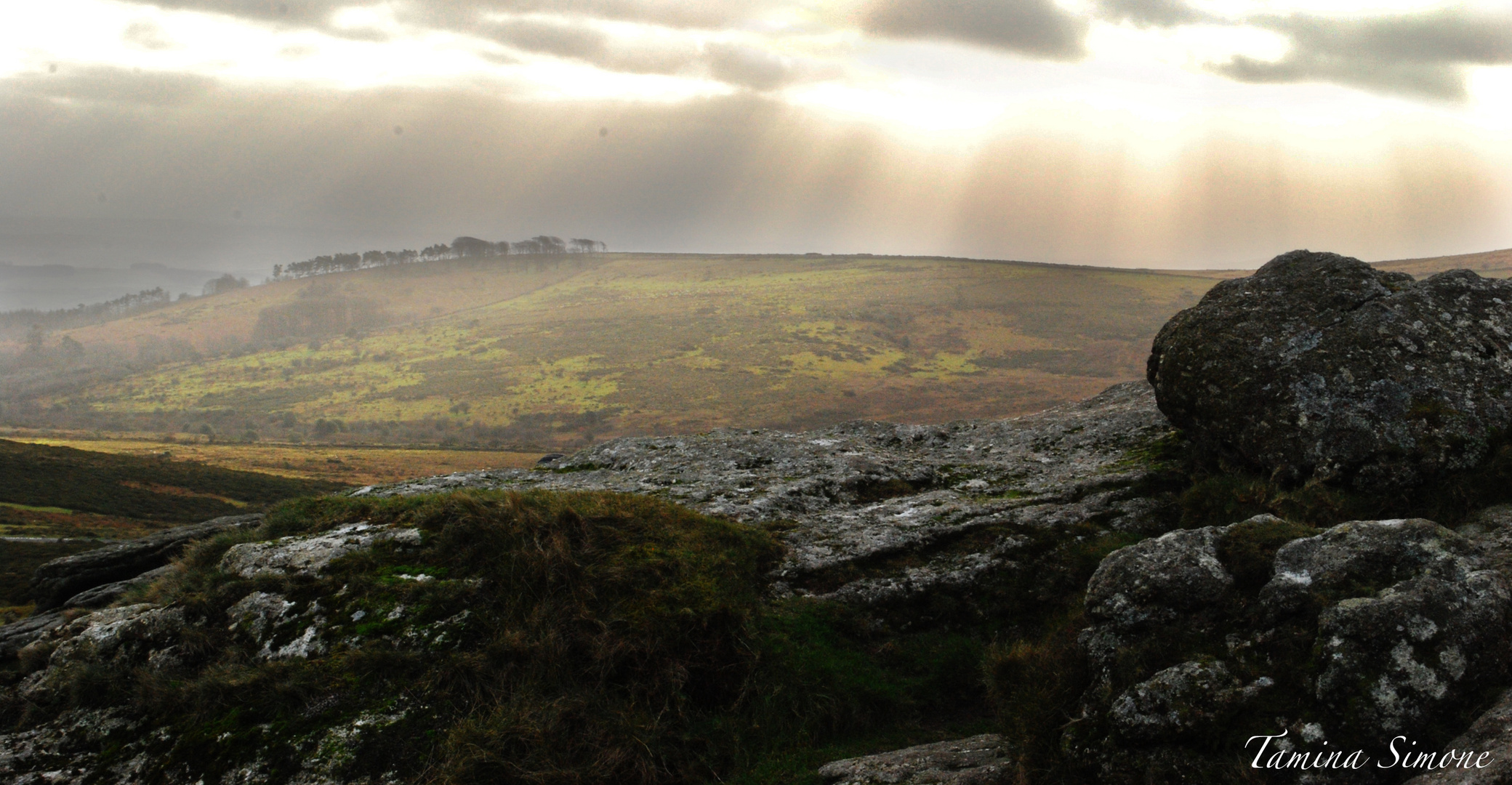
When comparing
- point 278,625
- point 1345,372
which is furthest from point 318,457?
point 1345,372

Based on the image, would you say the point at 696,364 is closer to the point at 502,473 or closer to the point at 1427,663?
the point at 502,473

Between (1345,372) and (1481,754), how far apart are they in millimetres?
7698

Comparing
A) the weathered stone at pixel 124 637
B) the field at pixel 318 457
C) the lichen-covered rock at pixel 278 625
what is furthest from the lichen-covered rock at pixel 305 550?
the field at pixel 318 457

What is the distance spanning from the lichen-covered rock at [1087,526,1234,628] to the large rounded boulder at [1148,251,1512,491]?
4.44 m

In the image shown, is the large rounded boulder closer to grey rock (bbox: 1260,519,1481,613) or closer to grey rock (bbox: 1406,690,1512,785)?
grey rock (bbox: 1260,519,1481,613)

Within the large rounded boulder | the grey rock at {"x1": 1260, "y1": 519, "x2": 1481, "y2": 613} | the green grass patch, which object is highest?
the large rounded boulder

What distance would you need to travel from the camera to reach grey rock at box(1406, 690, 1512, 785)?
483 centimetres

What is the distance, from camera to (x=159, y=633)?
32.5ft

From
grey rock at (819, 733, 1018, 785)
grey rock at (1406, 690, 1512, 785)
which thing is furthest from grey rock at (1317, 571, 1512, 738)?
grey rock at (819, 733, 1018, 785)

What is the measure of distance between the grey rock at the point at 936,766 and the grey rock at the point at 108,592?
1133cm

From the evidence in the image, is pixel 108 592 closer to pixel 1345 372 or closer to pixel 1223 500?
pixel 1223 500

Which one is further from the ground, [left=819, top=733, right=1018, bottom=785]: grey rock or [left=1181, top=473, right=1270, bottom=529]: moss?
[left=1181, top=473, right=1270, bottom=529]: moss

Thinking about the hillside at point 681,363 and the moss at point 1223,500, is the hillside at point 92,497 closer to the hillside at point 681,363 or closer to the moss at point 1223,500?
the moss at point 1223,500

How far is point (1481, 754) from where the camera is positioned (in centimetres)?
508
